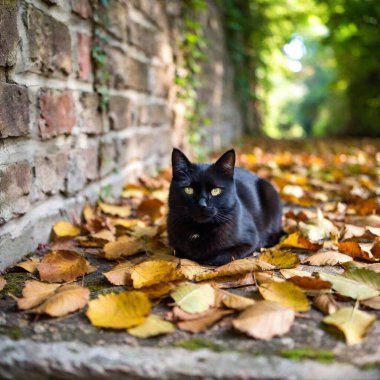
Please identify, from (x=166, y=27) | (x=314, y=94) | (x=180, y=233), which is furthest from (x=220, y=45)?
(x=314, y=94)

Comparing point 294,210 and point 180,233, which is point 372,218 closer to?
point 294,210

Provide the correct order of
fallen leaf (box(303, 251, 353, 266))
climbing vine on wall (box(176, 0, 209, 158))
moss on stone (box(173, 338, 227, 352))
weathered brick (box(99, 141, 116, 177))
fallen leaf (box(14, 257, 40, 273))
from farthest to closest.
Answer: climbing vine on wall (box(176, 0, 209, 158)) → weathered brick (box(99, 141, 116, 177)) → fallen leaf (box(303, 251, 353, 266)) → fallen leaf (box(14, 257, 40, 273)) → moss on stone (box(173, 338, 227, 352))

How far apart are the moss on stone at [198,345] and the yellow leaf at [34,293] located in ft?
1.52

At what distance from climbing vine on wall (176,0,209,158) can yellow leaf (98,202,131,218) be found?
1988 mm

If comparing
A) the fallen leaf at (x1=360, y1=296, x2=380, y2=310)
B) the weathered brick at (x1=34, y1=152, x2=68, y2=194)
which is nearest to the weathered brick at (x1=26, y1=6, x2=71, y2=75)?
the weathered brick at (x1=34, y1=152, x2=68, y2=194)

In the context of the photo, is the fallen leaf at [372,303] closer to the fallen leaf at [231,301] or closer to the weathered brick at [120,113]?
the fallen leaf at [231,301]

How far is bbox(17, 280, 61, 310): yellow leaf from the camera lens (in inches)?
53.2

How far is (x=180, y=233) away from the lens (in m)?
1.96

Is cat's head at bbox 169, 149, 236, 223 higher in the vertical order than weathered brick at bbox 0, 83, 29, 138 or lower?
lower

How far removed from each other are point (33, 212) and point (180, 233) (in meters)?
0.60

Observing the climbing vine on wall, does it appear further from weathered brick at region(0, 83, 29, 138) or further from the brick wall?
weathered brick at region(0, 83, 29, 138)

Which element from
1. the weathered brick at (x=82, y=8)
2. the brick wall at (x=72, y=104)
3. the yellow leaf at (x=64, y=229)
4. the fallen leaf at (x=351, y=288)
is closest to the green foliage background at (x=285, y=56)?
the brick wall at (x=72, y=104)

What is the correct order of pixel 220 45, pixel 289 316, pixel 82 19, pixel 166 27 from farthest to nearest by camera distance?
pixel 220 45 < pixel 166 27 < pixel 82 19 < pixel 289 316

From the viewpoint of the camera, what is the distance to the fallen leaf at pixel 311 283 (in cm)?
145
